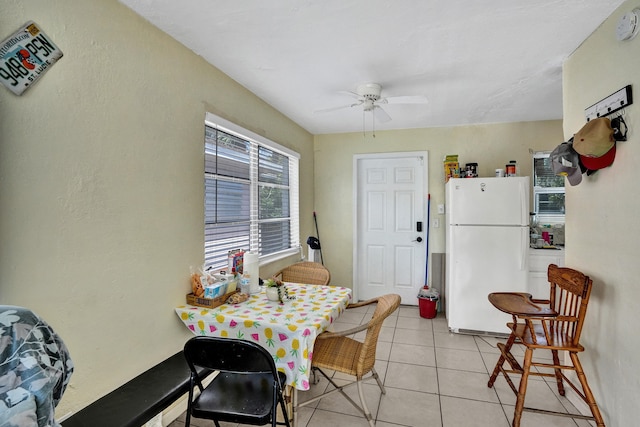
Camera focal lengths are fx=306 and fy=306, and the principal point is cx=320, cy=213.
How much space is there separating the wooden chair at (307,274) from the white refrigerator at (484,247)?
1.47 metres

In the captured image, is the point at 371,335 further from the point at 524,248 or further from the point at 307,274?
the point at 524,248

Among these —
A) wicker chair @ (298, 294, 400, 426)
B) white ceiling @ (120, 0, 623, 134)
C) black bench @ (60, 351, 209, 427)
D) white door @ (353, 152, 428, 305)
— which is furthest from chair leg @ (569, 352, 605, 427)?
white door @ (353, 152, 428, 305)

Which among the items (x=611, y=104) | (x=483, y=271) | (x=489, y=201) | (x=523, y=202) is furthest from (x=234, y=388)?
(x=523, y=202)

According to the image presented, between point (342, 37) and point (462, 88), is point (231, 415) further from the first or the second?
point (462, 88)

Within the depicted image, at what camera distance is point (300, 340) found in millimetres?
1646

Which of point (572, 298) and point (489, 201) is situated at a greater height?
point (489, 201)

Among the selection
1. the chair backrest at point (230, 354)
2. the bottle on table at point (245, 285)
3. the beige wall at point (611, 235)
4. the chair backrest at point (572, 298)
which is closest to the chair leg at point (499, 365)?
the chair backrest at point (572, 298)

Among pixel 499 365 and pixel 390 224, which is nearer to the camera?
pixel 499 365

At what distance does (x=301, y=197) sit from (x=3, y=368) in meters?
3.31

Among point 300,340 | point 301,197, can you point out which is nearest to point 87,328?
point 300,340

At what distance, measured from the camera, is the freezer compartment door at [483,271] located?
3109mm

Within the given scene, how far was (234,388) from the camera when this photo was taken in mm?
1581

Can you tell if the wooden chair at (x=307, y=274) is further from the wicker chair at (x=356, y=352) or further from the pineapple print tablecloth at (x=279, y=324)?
the wicker chair at (x=356, y=352)

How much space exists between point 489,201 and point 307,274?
6.62 ft
